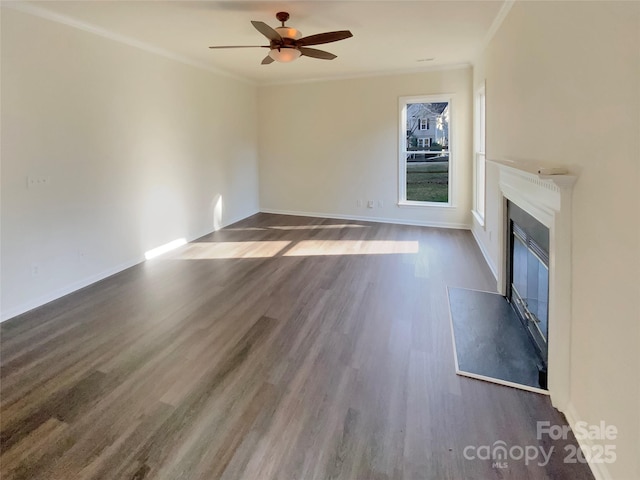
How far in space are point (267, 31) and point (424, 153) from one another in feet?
13.4

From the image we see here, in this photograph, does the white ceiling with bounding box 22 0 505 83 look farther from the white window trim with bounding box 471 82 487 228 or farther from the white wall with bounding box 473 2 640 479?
the white wall with bounding box 473 2 640 479

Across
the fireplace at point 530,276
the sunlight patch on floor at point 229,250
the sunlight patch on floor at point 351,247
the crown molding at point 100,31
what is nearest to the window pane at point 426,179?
the sunlight patch on floor at point 351,247

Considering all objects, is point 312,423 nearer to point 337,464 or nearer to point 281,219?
point 337,464

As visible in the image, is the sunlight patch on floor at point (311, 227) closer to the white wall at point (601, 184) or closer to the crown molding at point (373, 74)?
the crown molding at point (373, 74)

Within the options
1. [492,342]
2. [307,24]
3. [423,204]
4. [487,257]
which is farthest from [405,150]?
[492,342]

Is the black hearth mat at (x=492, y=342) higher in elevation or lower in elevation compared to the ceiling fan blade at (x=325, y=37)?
lower

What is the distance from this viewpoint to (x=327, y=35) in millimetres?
3330

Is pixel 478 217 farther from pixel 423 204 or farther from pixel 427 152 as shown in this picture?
pixel 427 152

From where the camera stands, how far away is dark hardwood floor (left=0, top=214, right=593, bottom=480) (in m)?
1.71

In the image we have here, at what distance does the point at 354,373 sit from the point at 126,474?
1.32 metres

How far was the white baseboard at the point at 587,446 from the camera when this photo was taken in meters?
1.52

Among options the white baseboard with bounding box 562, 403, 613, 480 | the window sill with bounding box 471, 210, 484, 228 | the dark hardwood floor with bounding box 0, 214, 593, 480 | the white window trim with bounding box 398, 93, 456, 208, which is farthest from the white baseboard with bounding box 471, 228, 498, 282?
the white baseboard with bounding box 562, 403, 613, 480

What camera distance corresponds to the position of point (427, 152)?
256 inches

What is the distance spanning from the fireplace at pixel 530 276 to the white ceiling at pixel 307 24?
2.10 metres
